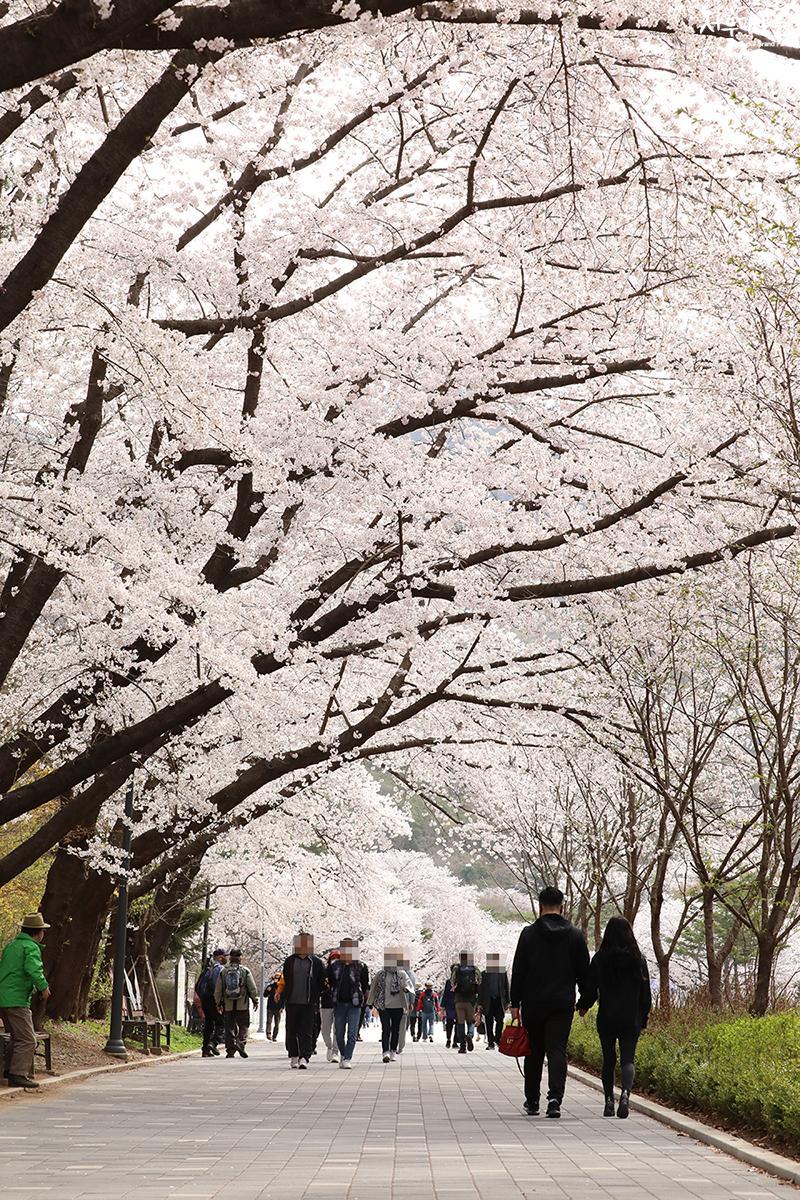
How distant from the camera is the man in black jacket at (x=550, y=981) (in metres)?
11.6

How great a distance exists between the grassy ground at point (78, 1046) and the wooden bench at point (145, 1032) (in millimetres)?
253

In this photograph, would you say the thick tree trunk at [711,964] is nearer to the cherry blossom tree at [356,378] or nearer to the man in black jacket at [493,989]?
the cherry blossom tree at [356,378]

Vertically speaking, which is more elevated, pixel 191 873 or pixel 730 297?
pixel 730 297

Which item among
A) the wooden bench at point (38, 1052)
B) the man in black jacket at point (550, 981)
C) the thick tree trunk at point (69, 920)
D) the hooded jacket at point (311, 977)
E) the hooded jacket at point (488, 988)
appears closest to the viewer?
the man in black jacket at point (550, 981)

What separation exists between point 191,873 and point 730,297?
18545mm

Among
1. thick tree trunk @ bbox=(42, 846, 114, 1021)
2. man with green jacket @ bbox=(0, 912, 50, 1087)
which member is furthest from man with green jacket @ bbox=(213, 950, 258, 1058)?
man with green jacket @ bbox=(0, 912, 50, 1087)

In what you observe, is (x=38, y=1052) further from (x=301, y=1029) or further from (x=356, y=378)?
(x=356, y=378)

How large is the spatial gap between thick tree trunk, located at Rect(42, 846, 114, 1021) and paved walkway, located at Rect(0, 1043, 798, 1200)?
4589mm

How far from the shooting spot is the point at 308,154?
604 inches

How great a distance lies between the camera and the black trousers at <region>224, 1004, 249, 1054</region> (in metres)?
25.0

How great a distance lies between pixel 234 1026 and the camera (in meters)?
25.3

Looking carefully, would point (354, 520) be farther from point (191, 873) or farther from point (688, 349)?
point (191, 873)

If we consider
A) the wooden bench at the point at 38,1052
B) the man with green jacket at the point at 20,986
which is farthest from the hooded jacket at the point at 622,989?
the wooden bench at the point at 38,1052

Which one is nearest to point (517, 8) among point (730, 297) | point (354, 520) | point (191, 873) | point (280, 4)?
point (280, 4)
